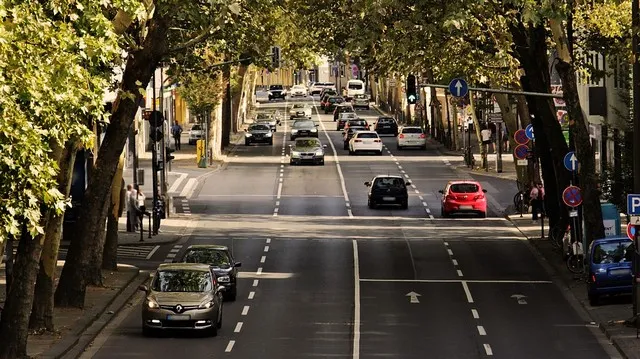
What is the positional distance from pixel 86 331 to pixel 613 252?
40.9ft

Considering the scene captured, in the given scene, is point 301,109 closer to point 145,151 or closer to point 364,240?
point 145,151

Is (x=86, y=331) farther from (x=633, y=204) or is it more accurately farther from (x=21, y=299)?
(x=633, y=204)

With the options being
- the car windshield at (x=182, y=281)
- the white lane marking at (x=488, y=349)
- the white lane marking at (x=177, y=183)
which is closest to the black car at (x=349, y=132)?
the white lane marking at (x=177, y=183)

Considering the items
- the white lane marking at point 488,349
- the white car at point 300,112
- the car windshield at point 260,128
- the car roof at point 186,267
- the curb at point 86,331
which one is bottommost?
the white lane marking at point 488,349

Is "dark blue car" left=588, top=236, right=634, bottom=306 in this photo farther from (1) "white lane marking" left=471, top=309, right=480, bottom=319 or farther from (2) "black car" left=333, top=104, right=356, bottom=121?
(2) "black car" left=333, top=104, right=356, bottom=121

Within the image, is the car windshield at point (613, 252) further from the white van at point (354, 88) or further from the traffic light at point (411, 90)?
the white van at point (354, 88)

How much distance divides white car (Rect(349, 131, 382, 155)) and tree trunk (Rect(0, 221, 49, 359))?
64813 millimetres

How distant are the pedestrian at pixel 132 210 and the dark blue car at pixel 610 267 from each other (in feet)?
70.9

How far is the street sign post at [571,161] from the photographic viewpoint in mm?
46188

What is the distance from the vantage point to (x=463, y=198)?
6175 cm

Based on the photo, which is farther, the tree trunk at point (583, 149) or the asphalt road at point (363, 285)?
the tree trunk at point (583, 149)

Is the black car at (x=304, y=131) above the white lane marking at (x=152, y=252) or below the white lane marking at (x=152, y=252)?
above

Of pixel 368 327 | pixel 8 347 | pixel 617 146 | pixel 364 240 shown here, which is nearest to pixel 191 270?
pixel 368 327

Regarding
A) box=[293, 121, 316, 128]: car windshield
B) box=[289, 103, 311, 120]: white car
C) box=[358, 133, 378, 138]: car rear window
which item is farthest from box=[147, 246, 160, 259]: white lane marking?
box=[289, 103, 311, 120]: white car
